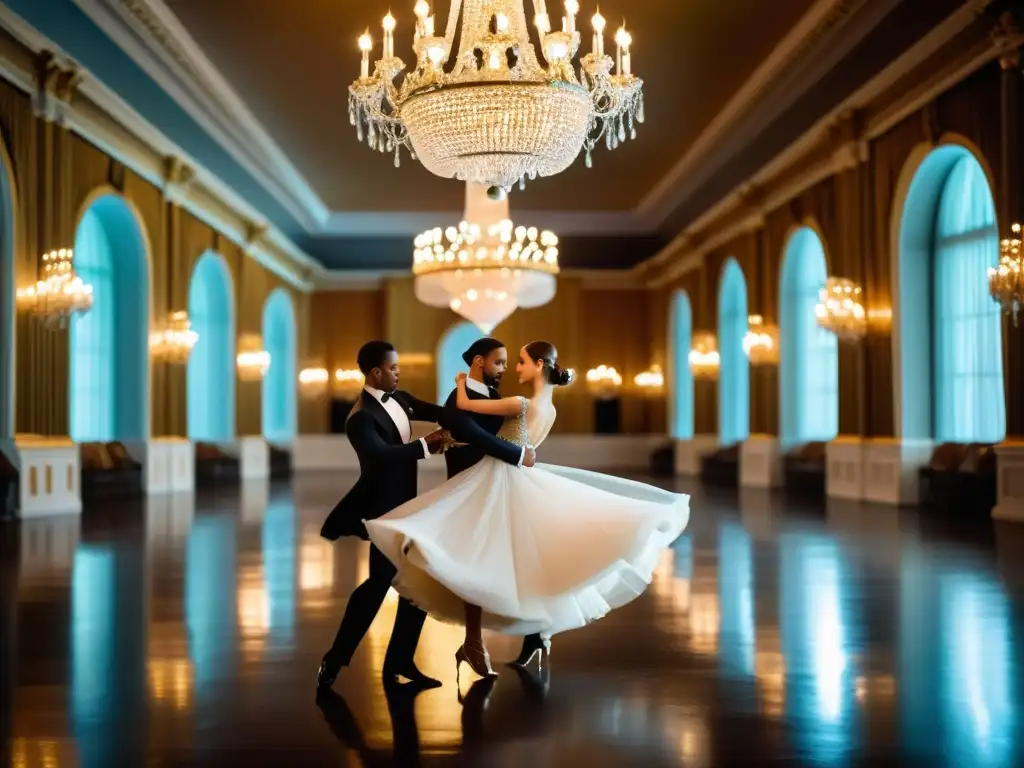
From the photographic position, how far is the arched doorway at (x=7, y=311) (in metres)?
11.2

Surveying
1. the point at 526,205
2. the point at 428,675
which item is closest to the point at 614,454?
the point at 526,205

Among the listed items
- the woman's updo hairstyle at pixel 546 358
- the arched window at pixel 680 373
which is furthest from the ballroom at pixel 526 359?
the arched window at pixel 680 373

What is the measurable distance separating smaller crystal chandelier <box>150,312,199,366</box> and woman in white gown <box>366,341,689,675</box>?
12.7 m

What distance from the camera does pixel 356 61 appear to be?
14.7m

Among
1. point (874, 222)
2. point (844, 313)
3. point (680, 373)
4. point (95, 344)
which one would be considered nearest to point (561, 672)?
point (844, 313)

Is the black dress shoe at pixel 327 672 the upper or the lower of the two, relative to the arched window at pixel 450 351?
lower

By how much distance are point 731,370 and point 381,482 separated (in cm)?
1763

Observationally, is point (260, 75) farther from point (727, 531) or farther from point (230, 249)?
point (727, 531)

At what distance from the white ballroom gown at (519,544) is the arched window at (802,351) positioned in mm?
13205

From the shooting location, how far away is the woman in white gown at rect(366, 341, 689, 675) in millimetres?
4027

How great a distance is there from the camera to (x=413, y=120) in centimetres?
840

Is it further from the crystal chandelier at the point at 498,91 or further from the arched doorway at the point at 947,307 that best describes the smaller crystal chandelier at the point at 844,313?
the crystal chandelier at the point at 498,91

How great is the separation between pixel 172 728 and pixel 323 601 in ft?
8.36

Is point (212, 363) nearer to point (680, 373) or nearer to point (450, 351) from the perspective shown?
point (450, 351)
